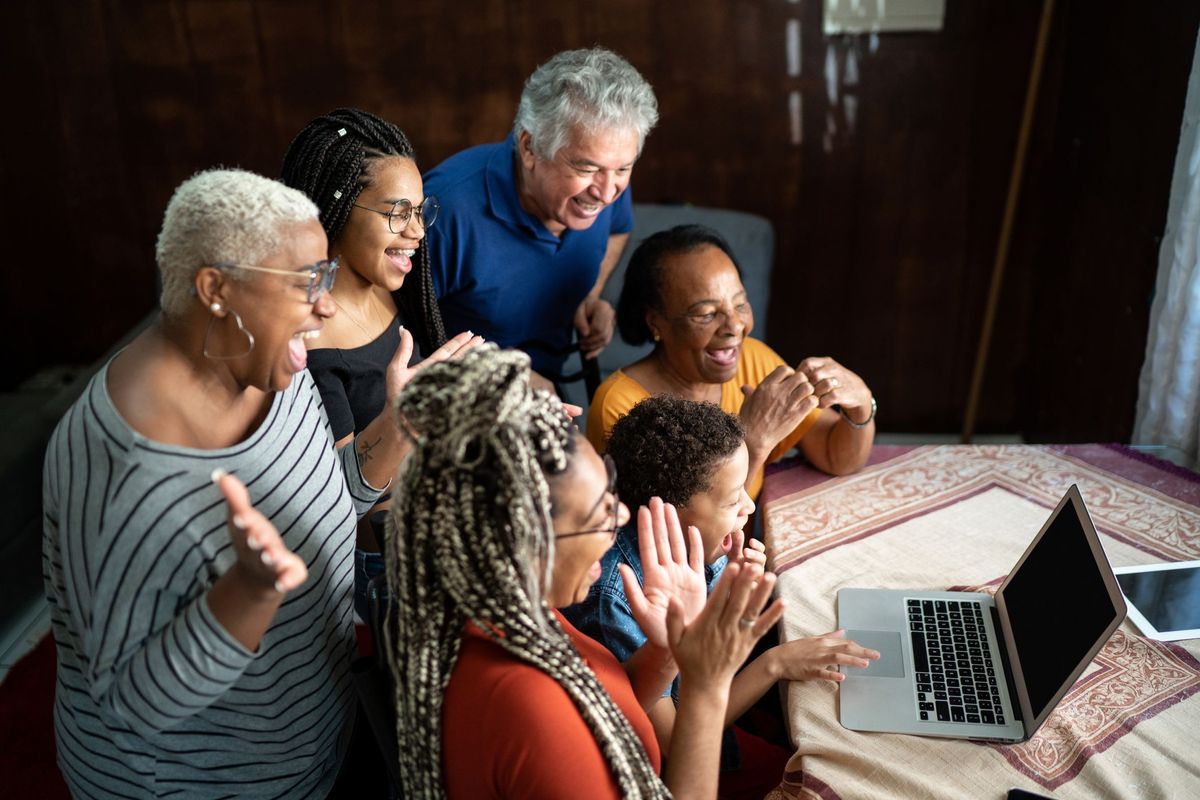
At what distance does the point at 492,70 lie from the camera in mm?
3447

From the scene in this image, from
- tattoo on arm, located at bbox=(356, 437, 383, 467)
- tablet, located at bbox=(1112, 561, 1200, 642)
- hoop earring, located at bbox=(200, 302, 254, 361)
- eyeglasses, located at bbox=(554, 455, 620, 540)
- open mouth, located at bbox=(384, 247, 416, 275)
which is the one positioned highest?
hoop earring, located at bbox=(200, 302, 254, 361)

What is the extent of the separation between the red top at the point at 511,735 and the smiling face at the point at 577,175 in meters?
1.22

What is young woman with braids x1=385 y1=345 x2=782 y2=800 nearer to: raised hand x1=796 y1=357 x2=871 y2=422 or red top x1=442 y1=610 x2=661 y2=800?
red top x1=442 y1=610 x2=661 y2=800

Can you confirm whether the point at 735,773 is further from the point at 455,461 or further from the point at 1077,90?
the point at 1077,90

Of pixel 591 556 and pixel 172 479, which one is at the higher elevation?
pixel 172 479

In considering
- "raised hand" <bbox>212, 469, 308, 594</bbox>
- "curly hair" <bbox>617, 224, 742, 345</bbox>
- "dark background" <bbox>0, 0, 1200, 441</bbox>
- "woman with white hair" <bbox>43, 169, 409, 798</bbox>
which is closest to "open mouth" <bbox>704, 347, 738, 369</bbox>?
"curly hair" <bbox>617, 224, 742, 345</bbox>

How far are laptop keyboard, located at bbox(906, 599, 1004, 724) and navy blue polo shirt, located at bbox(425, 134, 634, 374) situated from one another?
3.79ft

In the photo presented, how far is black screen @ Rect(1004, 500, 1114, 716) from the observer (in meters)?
1.41

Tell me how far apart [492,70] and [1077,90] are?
1.94 metres

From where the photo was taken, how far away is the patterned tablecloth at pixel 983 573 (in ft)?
4.57

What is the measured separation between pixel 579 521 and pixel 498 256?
1218mm

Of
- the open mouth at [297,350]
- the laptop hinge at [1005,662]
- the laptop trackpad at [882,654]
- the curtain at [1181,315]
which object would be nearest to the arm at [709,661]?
the laptop trackpad at [882,654]

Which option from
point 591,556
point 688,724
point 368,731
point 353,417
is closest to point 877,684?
point 688,724

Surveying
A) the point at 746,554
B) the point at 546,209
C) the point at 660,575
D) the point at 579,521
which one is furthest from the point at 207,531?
the point at 546,209
